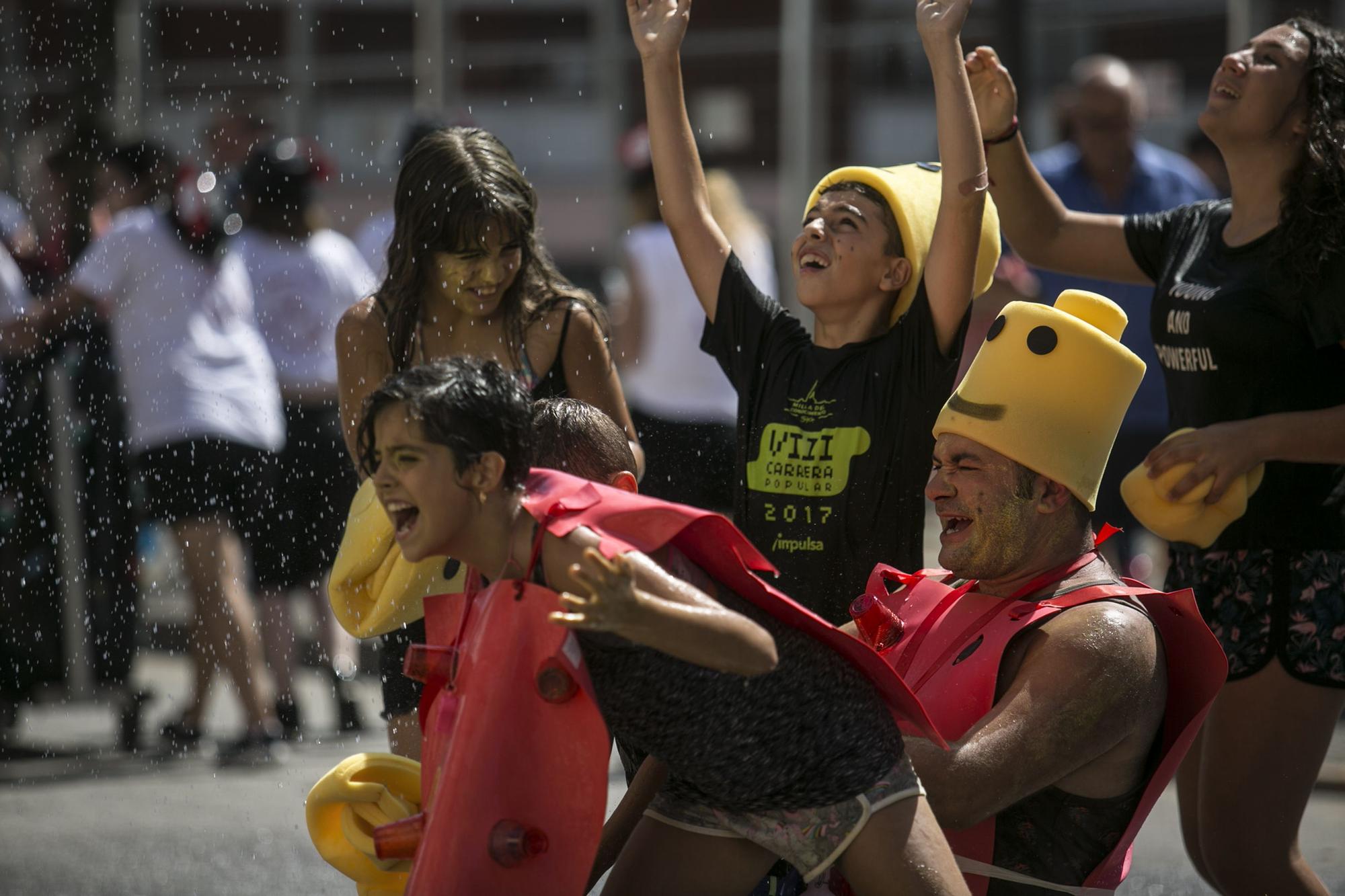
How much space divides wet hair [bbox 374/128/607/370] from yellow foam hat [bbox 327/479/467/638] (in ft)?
1.35

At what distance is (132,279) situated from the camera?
20.7ft

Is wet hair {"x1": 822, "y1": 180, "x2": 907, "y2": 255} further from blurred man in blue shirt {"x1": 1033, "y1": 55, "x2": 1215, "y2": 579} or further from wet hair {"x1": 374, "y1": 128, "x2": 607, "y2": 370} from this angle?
blurred man in blue shirt {"x1": 1033, "y1": 55, "x2": 1215, "y2": 579}

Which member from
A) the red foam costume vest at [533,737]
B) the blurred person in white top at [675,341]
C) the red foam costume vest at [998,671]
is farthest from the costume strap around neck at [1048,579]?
the blurred person in white top at [675,341]

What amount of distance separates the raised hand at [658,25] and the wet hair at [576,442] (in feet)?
3.18

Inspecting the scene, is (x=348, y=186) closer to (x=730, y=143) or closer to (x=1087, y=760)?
(x=730, y=143)

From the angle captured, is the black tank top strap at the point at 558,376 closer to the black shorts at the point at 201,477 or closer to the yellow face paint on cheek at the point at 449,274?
the yellow face paint on cheek at the point at 449,274

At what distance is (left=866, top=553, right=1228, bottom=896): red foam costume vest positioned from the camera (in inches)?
118

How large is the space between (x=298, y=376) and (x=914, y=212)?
150 inches

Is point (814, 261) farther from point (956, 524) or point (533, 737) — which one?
point (533, 737)

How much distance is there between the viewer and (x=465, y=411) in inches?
103

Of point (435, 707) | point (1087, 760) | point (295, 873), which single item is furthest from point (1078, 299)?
point (295, 873)

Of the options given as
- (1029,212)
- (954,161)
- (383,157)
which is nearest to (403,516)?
(954,161)

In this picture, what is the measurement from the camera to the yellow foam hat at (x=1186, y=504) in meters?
3.51

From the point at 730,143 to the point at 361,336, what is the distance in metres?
14.8
